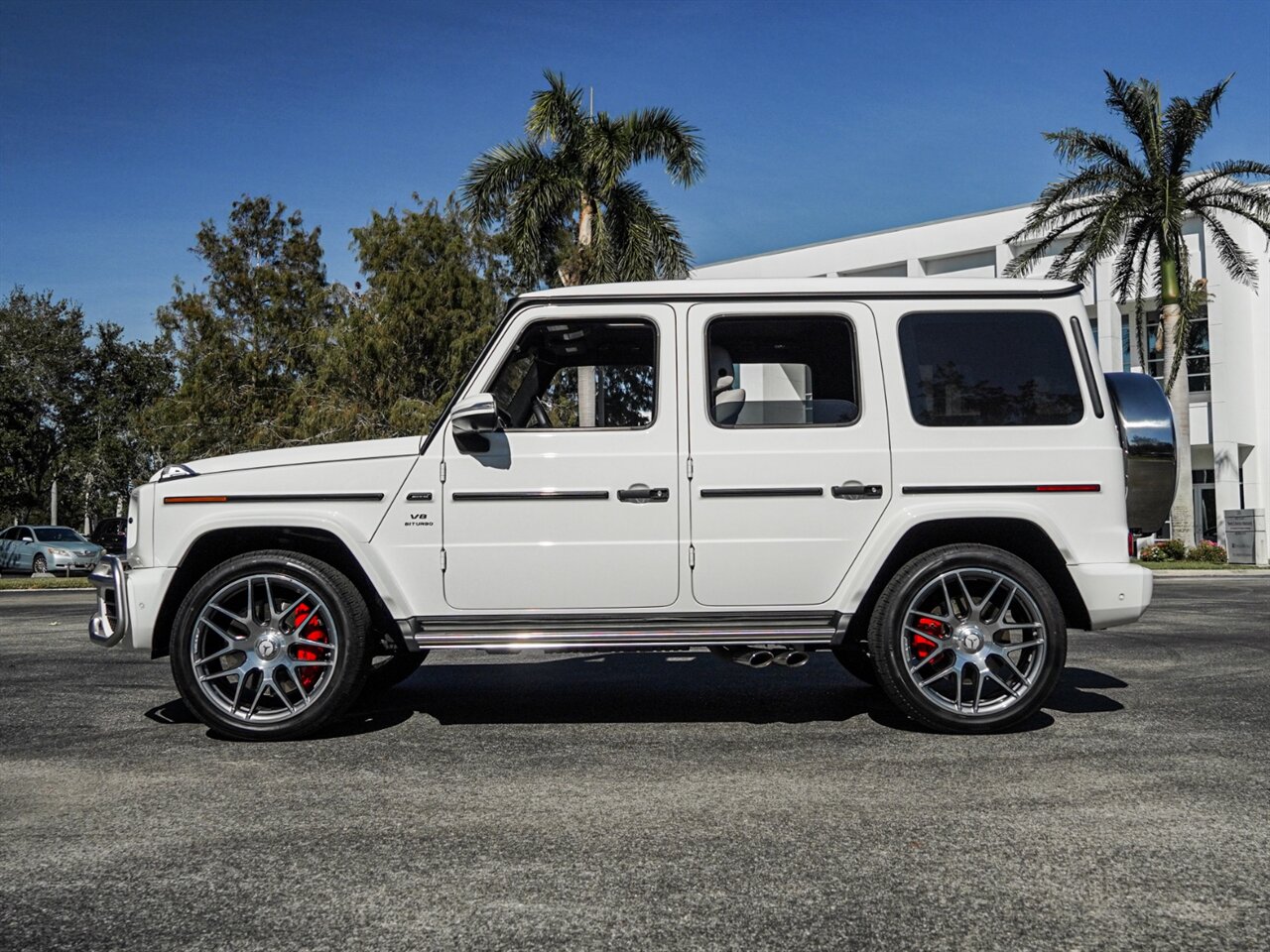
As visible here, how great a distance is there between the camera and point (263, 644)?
16.5 ft

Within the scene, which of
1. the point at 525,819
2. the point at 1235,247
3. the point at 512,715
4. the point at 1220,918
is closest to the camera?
the point at 1220,918

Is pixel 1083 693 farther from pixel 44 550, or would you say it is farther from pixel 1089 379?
pixel 44 550

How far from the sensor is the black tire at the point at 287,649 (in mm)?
4969

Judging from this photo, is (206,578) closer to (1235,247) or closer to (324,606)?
(324,606)

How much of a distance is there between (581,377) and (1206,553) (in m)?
28.3

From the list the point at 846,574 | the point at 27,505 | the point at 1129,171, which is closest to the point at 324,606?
the point at 846,574

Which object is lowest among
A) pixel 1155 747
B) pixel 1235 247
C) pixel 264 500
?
pixel 1155 747

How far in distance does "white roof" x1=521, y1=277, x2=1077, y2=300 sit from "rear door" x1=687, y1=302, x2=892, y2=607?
5.2 inches

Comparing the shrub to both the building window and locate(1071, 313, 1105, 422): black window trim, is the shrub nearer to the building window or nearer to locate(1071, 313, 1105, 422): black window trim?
the building window

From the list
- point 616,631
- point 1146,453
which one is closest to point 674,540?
point 616,631

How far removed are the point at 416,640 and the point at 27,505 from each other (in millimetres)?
49754

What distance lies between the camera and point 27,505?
1877 inches

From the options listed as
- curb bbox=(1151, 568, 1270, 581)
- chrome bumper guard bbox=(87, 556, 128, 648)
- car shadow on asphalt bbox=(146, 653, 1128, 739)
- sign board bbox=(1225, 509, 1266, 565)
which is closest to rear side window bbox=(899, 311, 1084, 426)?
car shadow on asphalt bbox=(146, 653, 1128, 739)

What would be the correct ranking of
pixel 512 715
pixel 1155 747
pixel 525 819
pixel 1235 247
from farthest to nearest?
pixel 1235 247, pixel 512 715, pixel 1155 747, pixel 525 819
